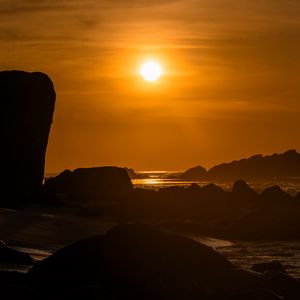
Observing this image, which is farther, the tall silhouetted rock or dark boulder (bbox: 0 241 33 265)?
the tall silhouetted rock

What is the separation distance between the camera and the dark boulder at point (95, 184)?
2431 inches

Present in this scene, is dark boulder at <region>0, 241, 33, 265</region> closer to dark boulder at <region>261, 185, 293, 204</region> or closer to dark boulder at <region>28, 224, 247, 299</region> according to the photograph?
dark boulder at <region>28, 224, 247, 299</region>

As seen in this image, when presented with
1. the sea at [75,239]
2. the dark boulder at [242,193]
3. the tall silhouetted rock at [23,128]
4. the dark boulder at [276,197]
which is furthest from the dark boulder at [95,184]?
A: the sea at [75,239]

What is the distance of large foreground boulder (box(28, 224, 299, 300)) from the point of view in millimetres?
12938

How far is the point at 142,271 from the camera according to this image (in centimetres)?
1310

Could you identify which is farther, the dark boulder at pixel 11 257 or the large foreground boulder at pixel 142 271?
the dark boulder at pixel 11 257

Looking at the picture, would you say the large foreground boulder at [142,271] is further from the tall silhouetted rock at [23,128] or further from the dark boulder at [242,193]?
the dark boulder at [242,193]

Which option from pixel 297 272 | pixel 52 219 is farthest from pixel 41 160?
pixel 297 272

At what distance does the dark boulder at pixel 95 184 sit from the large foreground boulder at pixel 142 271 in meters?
47.2

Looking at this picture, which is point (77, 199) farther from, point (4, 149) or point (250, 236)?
point (250, 236)

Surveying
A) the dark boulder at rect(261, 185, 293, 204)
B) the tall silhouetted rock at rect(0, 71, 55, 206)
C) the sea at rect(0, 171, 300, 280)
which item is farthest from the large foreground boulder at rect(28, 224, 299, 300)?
the dark boulder at rect(261, 185, 293, 204)

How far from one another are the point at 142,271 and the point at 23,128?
145ft

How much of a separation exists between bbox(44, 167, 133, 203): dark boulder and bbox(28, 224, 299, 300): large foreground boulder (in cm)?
4724

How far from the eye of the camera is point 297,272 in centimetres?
2630
